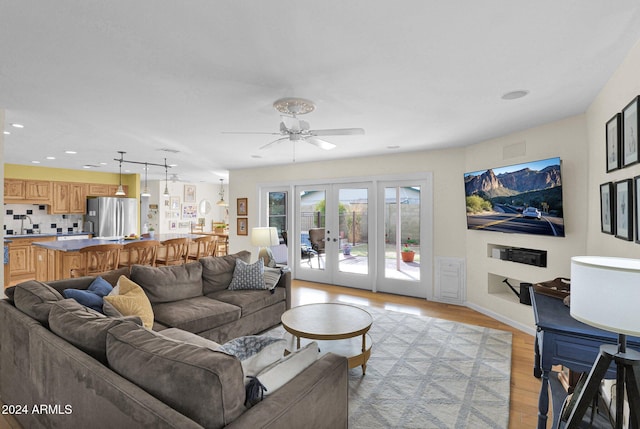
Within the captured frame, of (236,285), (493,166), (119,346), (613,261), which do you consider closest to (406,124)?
(493,166)

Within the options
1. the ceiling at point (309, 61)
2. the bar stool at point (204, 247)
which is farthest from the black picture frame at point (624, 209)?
the bar stool at point (204, 247)

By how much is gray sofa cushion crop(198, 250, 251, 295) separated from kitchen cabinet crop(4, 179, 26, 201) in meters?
5.87

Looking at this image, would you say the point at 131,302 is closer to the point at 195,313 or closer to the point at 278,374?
the point at 195,313

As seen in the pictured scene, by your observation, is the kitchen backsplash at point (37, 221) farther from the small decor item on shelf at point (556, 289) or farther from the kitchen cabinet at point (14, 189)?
the small decor item on shelf at point (556, 289)

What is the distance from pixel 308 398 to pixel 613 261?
152 cm

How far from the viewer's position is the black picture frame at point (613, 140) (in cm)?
217

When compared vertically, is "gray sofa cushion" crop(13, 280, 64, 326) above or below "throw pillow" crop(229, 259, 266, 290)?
above

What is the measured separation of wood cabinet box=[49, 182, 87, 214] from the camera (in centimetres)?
738

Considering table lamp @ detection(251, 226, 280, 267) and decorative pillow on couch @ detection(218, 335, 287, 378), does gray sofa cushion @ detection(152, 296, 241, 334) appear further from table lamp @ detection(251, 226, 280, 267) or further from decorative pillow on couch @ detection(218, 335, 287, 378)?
decorative pillow on couch @ detection(218, 335, 287, 378)

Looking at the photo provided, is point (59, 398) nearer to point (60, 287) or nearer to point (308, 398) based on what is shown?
point (308, 398)

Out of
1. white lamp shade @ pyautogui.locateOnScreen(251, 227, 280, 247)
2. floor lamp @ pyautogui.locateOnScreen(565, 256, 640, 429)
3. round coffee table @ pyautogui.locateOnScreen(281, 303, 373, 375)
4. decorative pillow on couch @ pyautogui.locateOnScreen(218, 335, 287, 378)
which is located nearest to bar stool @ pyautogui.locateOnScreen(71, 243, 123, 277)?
white lamp shade @ pyautogui.locateOnScreen(251, 227, 280, 247)

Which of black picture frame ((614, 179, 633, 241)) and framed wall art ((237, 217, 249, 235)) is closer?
black picture frame ((614, 179, 633, 241))

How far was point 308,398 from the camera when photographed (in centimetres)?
135

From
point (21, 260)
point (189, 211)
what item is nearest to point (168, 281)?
point (21, 260)
